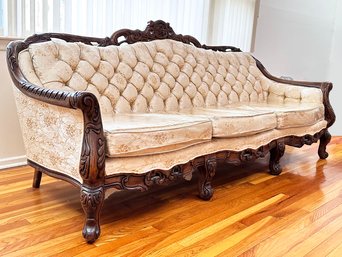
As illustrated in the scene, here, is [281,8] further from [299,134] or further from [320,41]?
[299,134]

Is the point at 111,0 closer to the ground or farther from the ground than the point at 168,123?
farther from the ground

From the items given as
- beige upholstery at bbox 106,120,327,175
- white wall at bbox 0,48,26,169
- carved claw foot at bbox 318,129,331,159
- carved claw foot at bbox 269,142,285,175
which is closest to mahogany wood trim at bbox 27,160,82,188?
beige upholstery at bbox 106,120,327,175

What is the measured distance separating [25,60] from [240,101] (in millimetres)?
1916

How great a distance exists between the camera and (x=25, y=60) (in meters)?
1.94

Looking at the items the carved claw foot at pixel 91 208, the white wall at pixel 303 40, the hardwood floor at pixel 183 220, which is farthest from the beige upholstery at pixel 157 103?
the white wall at pixel 303 40

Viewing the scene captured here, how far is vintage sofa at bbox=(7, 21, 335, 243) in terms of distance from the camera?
1.59m

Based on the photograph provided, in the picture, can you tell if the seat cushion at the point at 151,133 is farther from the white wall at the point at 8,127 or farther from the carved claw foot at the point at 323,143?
the carved claw foot at the point at 323,143

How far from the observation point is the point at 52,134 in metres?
1.74

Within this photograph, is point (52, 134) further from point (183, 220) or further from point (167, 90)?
point (167, 90)

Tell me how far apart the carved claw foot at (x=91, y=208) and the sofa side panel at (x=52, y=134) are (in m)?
0.09

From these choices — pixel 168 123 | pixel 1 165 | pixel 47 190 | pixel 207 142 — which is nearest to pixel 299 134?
pixel 207 142

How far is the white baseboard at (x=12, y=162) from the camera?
2.47 m

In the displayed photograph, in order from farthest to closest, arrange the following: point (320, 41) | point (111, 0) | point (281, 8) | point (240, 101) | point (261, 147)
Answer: point (320, 41), point (281, 8), point (240, 101), point (111, 0), point (261, 147)

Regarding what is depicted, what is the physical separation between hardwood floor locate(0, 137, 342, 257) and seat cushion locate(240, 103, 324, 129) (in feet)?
1.47
